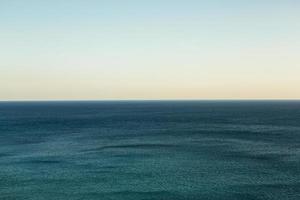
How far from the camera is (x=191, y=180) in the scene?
59281 mm

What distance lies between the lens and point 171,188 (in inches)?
2158

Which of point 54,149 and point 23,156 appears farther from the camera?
point 54,149

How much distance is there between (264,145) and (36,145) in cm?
5644

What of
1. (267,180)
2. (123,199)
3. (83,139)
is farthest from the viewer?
(83,139)

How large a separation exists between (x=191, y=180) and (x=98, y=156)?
92.4ft

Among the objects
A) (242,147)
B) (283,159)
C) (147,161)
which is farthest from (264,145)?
(147,161)

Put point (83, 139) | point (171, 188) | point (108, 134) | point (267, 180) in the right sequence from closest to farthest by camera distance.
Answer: point (171, 188), point (267, 180), point (83, 139), point (108, 134)

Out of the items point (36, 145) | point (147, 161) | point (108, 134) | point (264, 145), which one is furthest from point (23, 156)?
point (264, 145)

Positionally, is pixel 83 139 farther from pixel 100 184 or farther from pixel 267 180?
pixel 267 180

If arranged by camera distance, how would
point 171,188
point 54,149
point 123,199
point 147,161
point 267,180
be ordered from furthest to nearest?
point 54,149
point 147,161
point 267,180
point 171,188
point 123,199

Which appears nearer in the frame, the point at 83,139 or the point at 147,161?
the point at 147,161

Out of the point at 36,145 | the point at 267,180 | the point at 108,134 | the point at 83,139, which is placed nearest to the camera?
the point at 267,180

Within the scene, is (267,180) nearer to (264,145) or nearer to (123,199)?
(123,199)

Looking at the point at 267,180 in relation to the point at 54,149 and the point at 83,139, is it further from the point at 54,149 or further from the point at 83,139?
the point at 83,139
